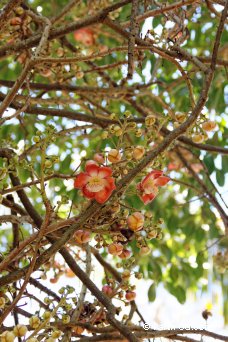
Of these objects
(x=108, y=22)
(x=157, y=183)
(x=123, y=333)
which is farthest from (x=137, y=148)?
(x=108, y=22)

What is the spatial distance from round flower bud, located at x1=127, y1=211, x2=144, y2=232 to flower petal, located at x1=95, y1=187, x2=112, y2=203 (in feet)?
0.27

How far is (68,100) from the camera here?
195cm

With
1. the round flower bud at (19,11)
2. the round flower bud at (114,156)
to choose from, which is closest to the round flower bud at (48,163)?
the round flower bud at (114,156)

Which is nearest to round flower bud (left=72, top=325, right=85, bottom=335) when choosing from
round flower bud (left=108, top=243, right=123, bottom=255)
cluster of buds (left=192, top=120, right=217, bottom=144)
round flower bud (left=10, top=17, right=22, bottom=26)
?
round flower bud (left=108, top=243, right=123, bottom=255)

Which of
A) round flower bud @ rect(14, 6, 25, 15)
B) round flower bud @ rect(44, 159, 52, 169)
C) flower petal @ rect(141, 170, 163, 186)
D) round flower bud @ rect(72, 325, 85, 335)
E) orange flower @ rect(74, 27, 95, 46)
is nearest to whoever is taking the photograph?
round flower bud @ rect(44, 159, 52, 169)

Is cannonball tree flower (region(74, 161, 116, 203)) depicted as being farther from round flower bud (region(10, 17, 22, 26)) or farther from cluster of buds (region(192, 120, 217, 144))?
round flower bud (region(10, 17, 22, 26))

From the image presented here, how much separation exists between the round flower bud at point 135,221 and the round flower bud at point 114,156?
0.11m

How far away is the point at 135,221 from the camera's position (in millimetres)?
1127

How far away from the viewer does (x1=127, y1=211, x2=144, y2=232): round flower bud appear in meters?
1.13

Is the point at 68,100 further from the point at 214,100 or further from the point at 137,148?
the point at 137,148

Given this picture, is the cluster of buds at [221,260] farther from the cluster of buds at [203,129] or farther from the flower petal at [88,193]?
the flower petal at [88,193]

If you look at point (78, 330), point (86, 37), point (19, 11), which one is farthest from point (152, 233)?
point (86, 37)

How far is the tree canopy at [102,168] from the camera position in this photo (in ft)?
3.56

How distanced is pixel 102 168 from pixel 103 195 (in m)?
0.07
